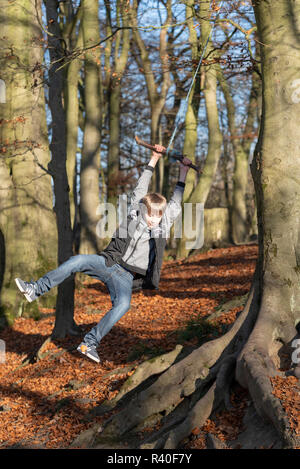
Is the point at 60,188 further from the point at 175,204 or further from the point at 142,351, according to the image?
the point at 175,204

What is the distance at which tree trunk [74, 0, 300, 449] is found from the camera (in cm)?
544

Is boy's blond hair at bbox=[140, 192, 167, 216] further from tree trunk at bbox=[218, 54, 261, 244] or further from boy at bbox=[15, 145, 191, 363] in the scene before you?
tree trunk at bbox=[218, 54, 261, 244]

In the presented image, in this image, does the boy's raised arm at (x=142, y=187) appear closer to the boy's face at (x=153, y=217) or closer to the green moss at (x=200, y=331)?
the boy's face at (x=153, y=217)

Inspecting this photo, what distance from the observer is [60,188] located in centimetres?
879

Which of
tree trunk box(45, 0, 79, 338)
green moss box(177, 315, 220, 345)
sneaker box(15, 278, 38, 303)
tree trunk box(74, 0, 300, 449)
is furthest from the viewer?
tree trunk box(45, 0, 79, 338)

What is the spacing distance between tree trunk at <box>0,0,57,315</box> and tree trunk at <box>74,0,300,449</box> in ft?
21.5

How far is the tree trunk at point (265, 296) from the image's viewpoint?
544 centimetres

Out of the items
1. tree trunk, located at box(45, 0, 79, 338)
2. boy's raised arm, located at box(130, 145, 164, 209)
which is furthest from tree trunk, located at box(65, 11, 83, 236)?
boy's raised arm, located at box(130, 145, 164, 209)

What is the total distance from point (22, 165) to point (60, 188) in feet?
12.3

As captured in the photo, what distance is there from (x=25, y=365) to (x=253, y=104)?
16111 mm

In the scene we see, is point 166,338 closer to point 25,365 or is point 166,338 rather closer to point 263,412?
point 25,365

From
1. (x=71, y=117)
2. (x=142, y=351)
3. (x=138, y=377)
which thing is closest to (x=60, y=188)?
(x=142, y=351)

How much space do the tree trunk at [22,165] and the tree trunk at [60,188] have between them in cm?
308

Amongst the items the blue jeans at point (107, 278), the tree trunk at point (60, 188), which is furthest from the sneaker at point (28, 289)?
the tree trunk at point (60, 188)
